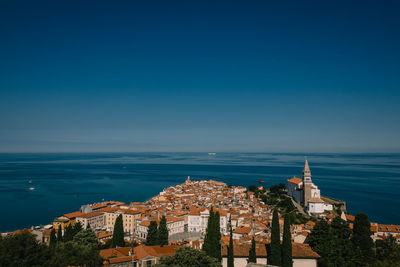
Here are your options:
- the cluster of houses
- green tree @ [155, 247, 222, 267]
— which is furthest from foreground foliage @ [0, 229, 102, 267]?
the cluster of houses

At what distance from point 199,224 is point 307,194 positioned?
705 inches

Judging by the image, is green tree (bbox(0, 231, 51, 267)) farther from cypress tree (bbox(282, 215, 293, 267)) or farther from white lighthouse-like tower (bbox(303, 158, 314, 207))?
white lighthouse-like tower (bbox(303, 158, 314, 207))

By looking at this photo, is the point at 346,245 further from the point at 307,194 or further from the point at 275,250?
the point at 307,194

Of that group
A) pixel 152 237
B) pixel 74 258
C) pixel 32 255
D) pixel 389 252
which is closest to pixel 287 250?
pixel 389 252

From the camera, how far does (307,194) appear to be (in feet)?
140

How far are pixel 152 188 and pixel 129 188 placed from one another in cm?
617

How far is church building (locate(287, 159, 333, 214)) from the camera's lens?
39000 mm

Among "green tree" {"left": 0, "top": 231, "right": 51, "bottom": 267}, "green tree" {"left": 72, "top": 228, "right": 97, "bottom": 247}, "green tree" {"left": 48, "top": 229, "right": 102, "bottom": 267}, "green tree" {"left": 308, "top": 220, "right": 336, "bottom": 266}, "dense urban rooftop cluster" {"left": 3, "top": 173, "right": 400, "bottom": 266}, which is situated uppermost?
"green tree" {"left": 0, "top": 231, "right": 51, "bottom": 267}

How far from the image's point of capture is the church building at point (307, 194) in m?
39.0

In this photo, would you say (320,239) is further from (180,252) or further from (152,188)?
(152,188)

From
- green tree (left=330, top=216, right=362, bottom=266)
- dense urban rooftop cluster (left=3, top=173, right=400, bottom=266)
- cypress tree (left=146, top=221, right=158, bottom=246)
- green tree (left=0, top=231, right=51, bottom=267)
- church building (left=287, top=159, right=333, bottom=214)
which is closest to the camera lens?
green tree (left=0, top=231, right=51, bottom=267)

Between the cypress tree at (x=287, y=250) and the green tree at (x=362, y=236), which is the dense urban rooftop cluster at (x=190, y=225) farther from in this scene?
the green tree at (x=362, y=236)

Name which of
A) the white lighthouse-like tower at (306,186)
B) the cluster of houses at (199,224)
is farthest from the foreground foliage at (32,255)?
the white lighthouse-like tower at (306,186)

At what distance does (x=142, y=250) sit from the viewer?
18.2m
